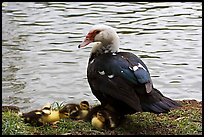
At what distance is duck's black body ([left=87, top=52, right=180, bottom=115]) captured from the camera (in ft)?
15.2

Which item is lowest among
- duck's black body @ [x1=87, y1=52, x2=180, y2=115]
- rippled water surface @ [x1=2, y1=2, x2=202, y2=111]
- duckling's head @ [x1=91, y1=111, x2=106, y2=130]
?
rippled water surface @ [x1=2, y1=2, x2=202, y2=111]

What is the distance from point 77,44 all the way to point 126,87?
5.30 meters

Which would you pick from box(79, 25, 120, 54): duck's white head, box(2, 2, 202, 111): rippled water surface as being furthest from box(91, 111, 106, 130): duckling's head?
box(2, 2, 202, 111): rippled water surface

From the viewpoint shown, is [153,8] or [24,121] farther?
[153,8]

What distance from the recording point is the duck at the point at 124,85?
4633 millimetres

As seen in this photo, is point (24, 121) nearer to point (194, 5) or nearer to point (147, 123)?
point (147, 123)

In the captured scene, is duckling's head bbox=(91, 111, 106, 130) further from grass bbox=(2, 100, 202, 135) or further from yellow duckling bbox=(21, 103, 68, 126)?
yellow duckling bbox=(21, 103, 68, 126)

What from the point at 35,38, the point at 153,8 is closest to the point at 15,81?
the point at 35,38

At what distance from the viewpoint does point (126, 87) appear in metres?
4.65

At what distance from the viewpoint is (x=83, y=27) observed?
11164 mm

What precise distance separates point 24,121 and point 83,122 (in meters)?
A: 0.58

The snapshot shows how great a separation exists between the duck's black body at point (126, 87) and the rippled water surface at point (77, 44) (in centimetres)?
216

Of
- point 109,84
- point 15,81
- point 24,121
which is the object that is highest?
point 109,84

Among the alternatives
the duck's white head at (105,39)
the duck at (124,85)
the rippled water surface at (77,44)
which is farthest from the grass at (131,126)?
the rippled water surface at (77,44)
